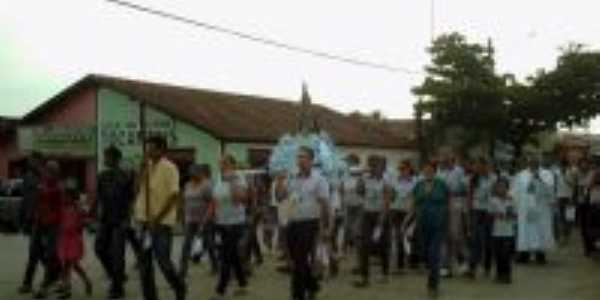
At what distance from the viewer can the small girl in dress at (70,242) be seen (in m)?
15.2

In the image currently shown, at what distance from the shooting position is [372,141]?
175ft

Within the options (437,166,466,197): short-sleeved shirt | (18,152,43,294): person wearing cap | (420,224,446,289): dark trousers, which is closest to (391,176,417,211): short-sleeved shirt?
(437,166,466,197): short-sleeved shirt

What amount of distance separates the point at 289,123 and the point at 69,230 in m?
32.0

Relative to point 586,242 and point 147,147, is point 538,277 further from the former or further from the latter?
point 147,147

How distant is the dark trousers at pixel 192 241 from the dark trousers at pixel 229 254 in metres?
0.59

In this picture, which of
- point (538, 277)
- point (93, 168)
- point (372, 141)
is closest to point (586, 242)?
point (538, 277)

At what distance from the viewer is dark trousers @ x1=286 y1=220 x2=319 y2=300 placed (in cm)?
1377

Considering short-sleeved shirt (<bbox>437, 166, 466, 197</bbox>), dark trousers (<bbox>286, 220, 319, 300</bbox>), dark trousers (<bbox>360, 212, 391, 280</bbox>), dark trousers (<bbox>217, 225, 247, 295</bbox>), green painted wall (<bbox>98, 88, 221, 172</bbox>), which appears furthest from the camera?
green painted wall (<bbox>98, 88, 221, 172</bbox>)

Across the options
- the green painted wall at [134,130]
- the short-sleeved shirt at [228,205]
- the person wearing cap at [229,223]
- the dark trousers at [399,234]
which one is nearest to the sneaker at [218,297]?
the person wearing cap at [229,223]

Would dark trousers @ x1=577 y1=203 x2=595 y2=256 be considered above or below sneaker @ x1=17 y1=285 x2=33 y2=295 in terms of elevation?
above

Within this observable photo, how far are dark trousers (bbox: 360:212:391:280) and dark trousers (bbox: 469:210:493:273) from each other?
1.47 m

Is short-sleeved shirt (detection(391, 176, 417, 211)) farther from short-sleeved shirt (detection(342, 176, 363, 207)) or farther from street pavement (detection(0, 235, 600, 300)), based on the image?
street pavement (detection(0, 235, 600, 300))

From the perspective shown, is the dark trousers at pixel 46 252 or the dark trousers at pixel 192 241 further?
the dark trousers at pixel 192 241

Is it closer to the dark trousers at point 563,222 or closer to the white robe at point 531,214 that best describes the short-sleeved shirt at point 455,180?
the white robe at point 531,214
